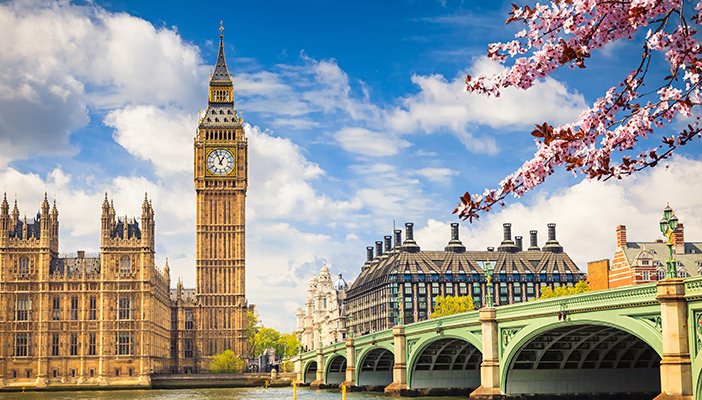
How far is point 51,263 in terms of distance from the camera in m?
134

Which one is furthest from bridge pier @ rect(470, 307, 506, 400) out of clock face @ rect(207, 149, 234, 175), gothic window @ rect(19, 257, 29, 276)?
clock face @ rect(207, 149, 234, 175)

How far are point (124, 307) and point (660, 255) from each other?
→ 216ft

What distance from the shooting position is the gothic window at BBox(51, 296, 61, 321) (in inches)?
5217

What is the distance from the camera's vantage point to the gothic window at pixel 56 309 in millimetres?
132500

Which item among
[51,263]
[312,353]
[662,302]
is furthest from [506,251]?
[662,302]

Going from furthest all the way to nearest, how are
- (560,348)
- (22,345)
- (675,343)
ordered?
(22,345) → (560,348) → (675,343)

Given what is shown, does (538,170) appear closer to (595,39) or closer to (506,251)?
(595,39)

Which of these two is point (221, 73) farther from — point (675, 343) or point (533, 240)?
point (675, 343)

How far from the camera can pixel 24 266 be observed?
434ft

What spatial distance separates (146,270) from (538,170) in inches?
4947

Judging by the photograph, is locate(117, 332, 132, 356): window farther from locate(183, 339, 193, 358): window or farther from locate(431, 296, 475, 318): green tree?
locate(431, 296, 475, 318): green tree

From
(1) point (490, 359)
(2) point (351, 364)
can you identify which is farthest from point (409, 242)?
(1) point (490, 359)

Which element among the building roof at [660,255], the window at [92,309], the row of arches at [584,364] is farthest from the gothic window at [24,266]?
the row of arches at [584,364]

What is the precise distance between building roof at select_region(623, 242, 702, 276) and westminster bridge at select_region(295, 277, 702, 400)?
33568mm
